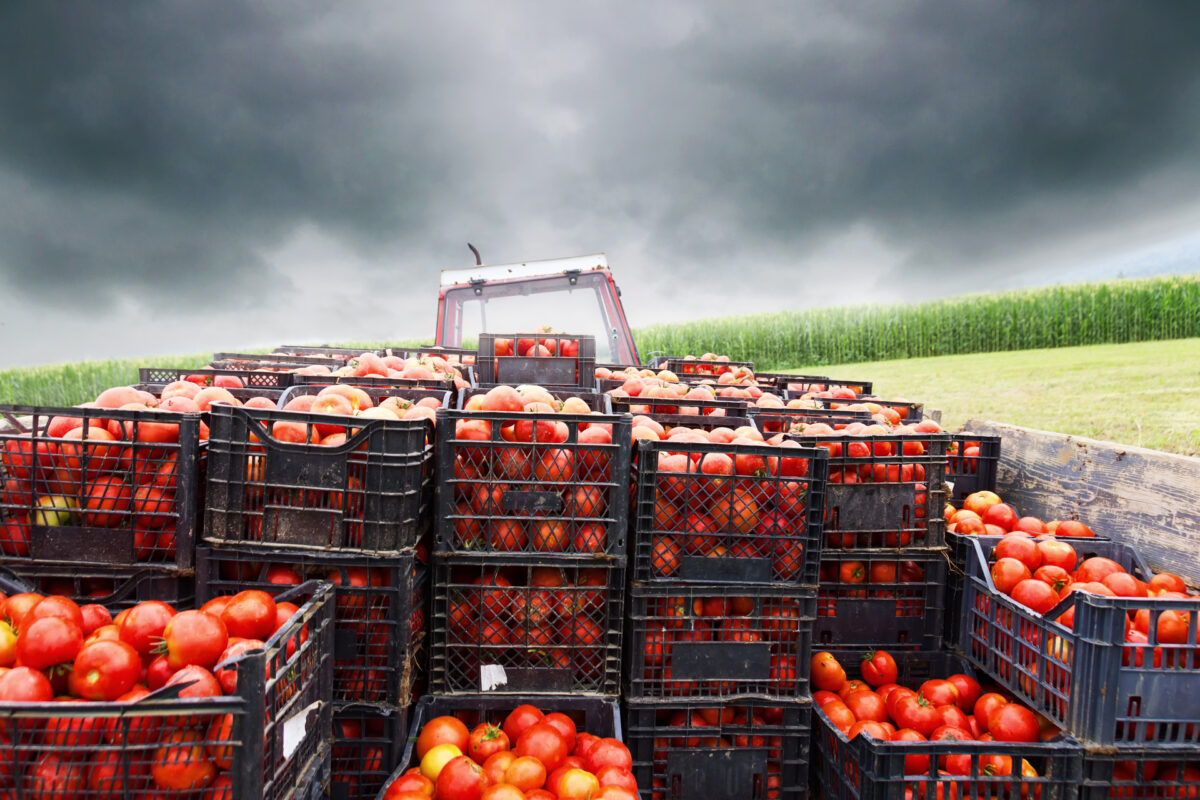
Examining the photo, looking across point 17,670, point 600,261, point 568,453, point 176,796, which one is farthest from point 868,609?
point 600,261

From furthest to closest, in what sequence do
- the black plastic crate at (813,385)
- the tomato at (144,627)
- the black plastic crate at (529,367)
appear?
the black plastic crate at (813,385)
the black plastic crate at (529,367)
the tomato at (144,627)

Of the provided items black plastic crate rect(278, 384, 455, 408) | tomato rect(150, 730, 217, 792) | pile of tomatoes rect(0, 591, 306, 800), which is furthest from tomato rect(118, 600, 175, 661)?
black plastic crate rect(278, 384, 455, 408)

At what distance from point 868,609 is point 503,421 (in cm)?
169

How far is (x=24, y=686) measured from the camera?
1.62 metres

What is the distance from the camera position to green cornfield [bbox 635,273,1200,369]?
24.8 metres

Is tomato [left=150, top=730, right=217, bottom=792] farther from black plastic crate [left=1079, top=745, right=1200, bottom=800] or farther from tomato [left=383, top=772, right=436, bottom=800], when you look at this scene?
black plastic crate [left=1079, top=745, right=1200, bottom=800]

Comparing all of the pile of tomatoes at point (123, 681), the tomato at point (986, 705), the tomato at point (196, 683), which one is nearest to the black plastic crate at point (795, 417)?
the tomato at point (986, 705)

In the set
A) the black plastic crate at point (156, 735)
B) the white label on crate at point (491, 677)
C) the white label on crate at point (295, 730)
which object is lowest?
the white label on crate at point (491, 677)

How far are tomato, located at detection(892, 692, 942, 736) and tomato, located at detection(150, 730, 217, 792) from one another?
230 cm

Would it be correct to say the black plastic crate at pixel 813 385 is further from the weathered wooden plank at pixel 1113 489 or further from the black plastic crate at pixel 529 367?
the black plastic crate at pixel 529 367

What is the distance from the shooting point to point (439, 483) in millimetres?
2340

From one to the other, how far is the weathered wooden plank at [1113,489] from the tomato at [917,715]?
1382 millimetres

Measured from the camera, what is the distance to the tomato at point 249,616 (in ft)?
6.28

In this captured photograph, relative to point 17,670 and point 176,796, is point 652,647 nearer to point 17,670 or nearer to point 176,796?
point 176,796
